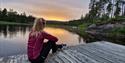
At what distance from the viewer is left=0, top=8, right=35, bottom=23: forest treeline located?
350 ft

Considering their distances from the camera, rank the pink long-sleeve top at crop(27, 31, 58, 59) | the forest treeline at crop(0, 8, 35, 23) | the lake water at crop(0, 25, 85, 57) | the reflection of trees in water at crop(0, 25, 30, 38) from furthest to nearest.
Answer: the forest treeline at crop(0, 8, 35, 23) → the reflection of trees in water at crop(0, 25, 30, 38) → the lake water at crop(0, 25, 85, 57) → the pink long-sleeve top at crop(27, 31, 58, 59)

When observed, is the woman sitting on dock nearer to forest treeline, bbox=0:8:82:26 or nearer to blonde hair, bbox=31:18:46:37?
blonde hair, bbox=31:18:46:37

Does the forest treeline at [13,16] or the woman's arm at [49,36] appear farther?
the forest treeline at [13,16]

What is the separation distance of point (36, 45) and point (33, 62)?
62 centimetres

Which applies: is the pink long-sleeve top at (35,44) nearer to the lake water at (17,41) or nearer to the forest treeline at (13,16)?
the lake water at (17,41)

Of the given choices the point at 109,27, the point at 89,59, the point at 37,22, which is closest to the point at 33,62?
the point at 37,22

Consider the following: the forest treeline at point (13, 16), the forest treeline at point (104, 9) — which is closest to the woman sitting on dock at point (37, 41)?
the forest treeline at point (104, 9)

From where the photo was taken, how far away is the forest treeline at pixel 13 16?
10662 centimetres

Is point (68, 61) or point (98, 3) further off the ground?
point (98, 3)

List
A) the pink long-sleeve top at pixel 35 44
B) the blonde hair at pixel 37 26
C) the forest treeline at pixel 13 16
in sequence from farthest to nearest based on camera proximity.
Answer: the forest treeline at pixel 13 16
the pink long-sleeve top at pixel 35 44
the blonde hair at pixel 37 26

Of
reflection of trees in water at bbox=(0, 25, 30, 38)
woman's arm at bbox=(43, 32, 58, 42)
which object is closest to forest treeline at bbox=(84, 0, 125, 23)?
reflection of trees in water at bbox=(0, 25, 30, 38)

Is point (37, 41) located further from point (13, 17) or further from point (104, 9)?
point (13, 17)

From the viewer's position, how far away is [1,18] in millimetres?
102750

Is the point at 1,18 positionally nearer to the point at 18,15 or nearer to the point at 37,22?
the point at 18,15
